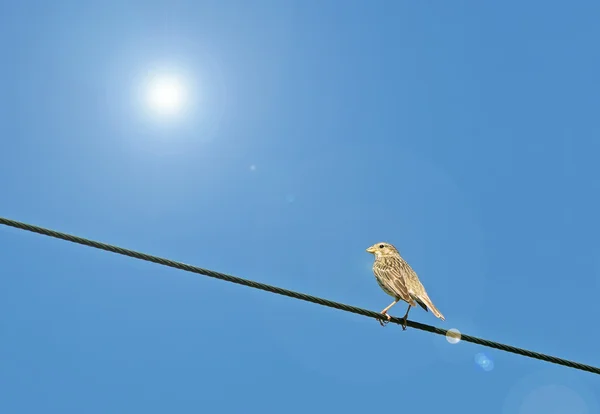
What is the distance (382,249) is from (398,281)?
2.41 meters

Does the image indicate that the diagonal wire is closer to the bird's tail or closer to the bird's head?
the bird's tail

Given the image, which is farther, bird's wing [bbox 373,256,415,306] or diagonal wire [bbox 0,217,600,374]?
bird's wing [bbox 373,256,415,306]

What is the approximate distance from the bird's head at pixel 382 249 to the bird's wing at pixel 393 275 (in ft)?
1.84

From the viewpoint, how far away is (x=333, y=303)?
6824mm

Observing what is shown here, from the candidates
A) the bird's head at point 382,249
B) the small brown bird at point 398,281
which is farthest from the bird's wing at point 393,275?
the bird's head at point 382,249

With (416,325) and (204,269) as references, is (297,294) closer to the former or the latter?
(204,269)

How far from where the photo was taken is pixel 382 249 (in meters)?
13.2

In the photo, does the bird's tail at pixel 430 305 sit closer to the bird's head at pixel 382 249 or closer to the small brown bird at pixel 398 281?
the small brown bird at pixel 398 281

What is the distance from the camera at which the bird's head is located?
12984mm

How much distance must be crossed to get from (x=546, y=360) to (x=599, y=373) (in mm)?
806

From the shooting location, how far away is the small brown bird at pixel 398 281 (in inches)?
398

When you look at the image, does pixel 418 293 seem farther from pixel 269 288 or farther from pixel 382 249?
pixel 269 288

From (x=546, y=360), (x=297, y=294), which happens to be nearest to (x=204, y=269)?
(x=297, y=294)

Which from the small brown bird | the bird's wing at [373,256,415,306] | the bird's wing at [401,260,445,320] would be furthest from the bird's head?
the bird's wing at [401,260,445,320]
